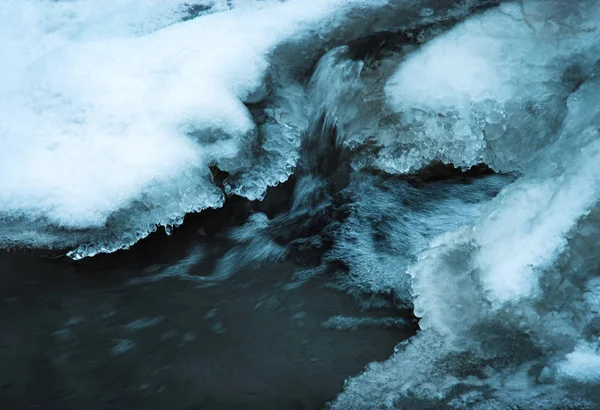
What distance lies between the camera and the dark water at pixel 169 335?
249cm

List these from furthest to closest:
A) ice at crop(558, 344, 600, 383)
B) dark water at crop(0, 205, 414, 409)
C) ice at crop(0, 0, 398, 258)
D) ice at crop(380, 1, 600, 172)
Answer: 1. ice at crop(380, 1, 600, 172)
2. ice at crop(0, 0, 398, 258)
3. dark water at crop(0, 205, 414, 409)
4. ice at crop(558, 344, 600, 383)

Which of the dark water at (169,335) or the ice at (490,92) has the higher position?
the ice at (490,92)

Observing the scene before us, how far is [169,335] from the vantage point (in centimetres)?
270

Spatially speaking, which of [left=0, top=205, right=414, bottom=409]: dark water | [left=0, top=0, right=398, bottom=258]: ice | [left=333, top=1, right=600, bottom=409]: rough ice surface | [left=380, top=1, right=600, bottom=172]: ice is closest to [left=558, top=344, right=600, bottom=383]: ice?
[left=333, top=1, right=600, bottom=409]: rough ice surface

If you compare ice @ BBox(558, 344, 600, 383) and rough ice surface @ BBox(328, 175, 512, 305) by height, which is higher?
rough ice surface @ BBox(328, 175, 512, 305)

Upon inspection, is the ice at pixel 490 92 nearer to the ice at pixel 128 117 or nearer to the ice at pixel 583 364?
the ice at pixel 128 117

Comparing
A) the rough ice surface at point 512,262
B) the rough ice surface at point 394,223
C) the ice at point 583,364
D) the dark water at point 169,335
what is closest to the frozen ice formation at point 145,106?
the dark water at point 169,335

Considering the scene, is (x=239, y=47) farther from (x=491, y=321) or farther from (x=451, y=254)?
(x=491, y=321)

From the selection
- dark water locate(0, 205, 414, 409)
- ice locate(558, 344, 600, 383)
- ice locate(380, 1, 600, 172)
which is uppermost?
ice locate(380, 1, 600, 172)

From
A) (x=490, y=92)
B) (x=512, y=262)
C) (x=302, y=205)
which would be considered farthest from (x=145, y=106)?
(x=512, y=262)

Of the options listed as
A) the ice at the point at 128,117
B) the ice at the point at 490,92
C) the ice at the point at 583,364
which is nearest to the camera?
the ice at the point at 583,364

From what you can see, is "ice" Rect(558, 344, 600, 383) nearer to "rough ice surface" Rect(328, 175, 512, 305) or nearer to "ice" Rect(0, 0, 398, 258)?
"rough ice surface" Rect(328, 175, 512, 305)

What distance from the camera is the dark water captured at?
2.49 metres

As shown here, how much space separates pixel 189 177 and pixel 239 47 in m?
0.88
